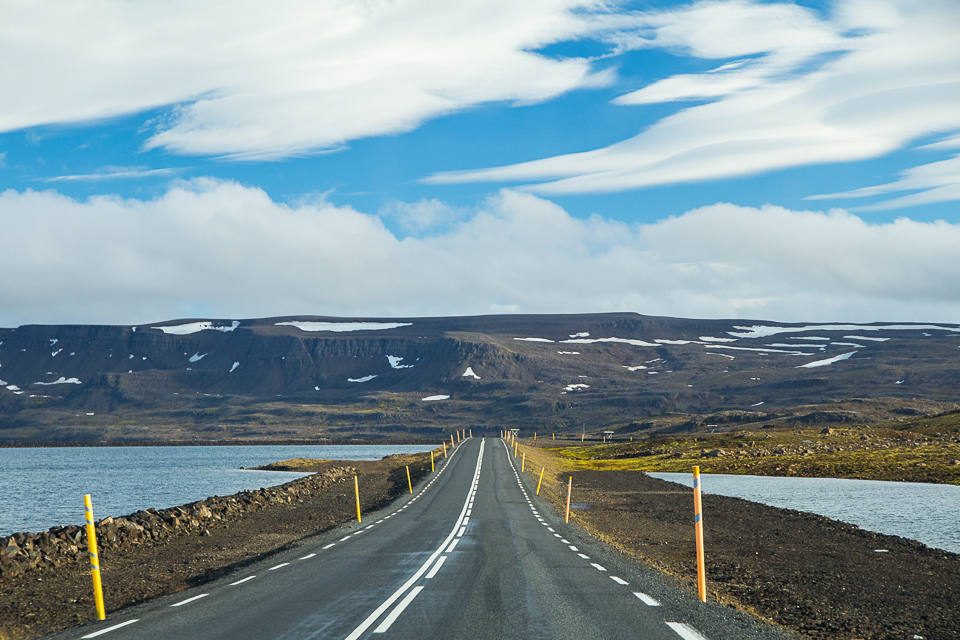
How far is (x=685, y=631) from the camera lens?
39.9 feet

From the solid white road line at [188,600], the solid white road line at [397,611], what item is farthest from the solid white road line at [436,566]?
the solid white road line at [188,600]

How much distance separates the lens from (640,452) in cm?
11931

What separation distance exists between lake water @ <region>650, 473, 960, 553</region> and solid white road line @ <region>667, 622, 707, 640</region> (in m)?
24.4

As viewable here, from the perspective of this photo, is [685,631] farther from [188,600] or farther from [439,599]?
[188,600]

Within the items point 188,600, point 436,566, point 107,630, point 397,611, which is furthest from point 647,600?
point 107,630

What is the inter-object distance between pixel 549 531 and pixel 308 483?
38.2 meters

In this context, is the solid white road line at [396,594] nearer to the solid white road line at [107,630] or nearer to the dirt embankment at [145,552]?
the solid white road line at [107,630]

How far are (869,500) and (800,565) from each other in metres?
31.2

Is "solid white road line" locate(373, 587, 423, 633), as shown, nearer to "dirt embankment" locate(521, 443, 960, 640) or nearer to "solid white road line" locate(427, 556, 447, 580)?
"solid white road line" locate(427, 556, 447, 580)

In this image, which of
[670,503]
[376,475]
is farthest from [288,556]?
[376,475]

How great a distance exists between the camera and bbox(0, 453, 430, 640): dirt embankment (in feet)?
60.9

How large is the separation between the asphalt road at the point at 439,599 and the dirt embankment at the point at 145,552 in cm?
255

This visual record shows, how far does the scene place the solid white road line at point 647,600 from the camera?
14.5 m

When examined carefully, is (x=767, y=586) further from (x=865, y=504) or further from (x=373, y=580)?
(x=865, y=504)
